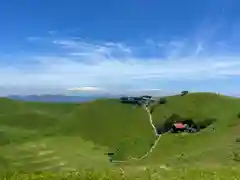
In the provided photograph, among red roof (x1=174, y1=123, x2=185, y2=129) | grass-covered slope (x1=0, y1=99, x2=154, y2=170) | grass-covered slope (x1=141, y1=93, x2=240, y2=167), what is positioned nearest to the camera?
grass-covered slope (x1=141, y1=93, x2=240, y2=167)

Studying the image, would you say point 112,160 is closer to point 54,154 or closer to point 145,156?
point 145,156

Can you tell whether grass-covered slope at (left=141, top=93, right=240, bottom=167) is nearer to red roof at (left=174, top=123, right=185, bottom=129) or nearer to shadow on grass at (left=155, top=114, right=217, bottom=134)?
shadow on grass at (left=155, top=114, right=217, bottom=134)

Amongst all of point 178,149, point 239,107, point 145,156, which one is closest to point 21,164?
point 145,156

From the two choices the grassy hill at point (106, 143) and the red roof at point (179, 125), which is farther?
the red roof at point (179, 125)

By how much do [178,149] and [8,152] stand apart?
67202 millimetres

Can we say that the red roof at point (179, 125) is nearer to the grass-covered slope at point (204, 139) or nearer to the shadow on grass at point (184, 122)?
the shadow on grass at point (184, 122)

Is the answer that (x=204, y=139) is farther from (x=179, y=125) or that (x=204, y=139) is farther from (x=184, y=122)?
(x=184, y=122)

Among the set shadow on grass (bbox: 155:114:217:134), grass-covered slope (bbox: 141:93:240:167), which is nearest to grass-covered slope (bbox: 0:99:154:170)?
shadow on grass (bbox: 155:114:217:134)

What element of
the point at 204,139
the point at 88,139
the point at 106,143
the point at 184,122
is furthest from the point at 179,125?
the point at 88,139

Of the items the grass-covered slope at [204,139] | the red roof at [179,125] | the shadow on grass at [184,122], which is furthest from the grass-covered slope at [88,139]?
the red roof at [179,125]

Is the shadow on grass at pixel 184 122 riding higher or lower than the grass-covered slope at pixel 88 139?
higher

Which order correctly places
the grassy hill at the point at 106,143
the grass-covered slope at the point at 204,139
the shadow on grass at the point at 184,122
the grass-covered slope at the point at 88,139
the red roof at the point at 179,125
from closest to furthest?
1. the grass-covered slope at the point at 204,139
2. the grassy hill at the point at 106,143
3. the grass-covered slope at the point at 88,139
4. the red roof at the point at 179,125
5. the shadow on grass at the point at 184,122

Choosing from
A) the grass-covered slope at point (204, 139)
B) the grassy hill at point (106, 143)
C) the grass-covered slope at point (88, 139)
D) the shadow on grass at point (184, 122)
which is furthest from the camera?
the shadow on grass at point (184, 122)

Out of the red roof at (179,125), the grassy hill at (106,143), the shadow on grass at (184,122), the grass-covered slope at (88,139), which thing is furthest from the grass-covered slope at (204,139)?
the red roof at (179,125)
